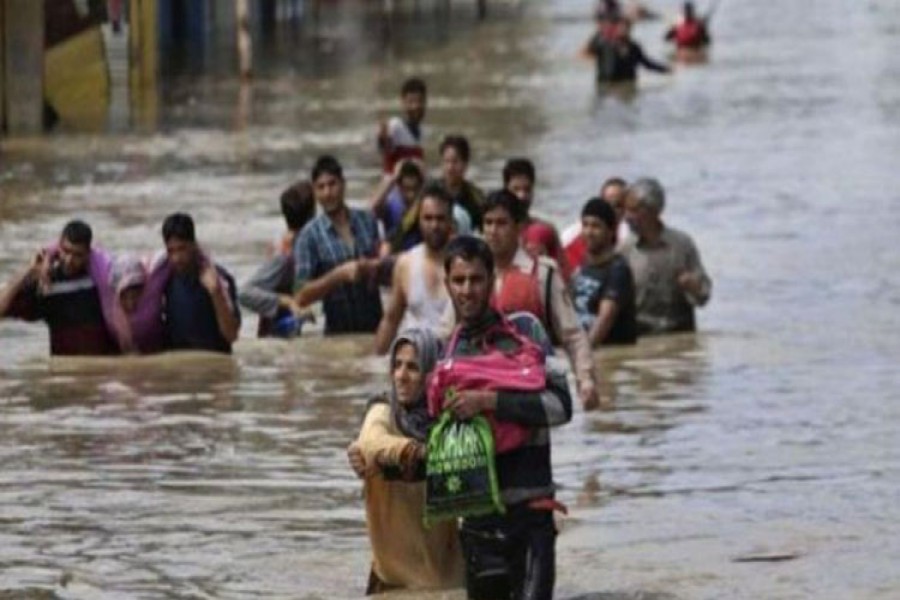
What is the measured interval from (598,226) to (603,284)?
455mm

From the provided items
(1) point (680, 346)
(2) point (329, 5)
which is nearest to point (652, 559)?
(1) point (680, 346)

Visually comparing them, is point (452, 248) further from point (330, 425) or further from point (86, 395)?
point (86, 395)

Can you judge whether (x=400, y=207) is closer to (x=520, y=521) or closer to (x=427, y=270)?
(x=427, y=270)

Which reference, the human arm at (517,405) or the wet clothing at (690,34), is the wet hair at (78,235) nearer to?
the human arm at (517,405)

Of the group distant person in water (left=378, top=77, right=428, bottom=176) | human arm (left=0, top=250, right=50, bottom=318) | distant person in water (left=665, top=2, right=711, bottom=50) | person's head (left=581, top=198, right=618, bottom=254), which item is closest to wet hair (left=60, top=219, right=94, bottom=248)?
human arm (left=0, top=250, right=50, bottom=318)

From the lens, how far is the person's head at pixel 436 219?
49.5 feet

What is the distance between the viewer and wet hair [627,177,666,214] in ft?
59.1

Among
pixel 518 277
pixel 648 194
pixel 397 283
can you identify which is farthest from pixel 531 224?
pixel 518 277

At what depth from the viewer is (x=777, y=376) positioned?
17703 mm

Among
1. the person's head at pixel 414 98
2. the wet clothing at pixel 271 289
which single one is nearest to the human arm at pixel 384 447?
the wet clothing at pixel 271 289

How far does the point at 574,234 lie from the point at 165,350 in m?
3.12

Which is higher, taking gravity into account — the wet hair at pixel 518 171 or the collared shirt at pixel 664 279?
the wet hair at pixel 518 171

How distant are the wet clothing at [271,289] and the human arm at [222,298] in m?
0.81

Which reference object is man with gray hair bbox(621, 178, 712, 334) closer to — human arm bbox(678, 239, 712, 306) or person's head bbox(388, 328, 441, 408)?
human arm bbox(678, 239, 712, 306)
